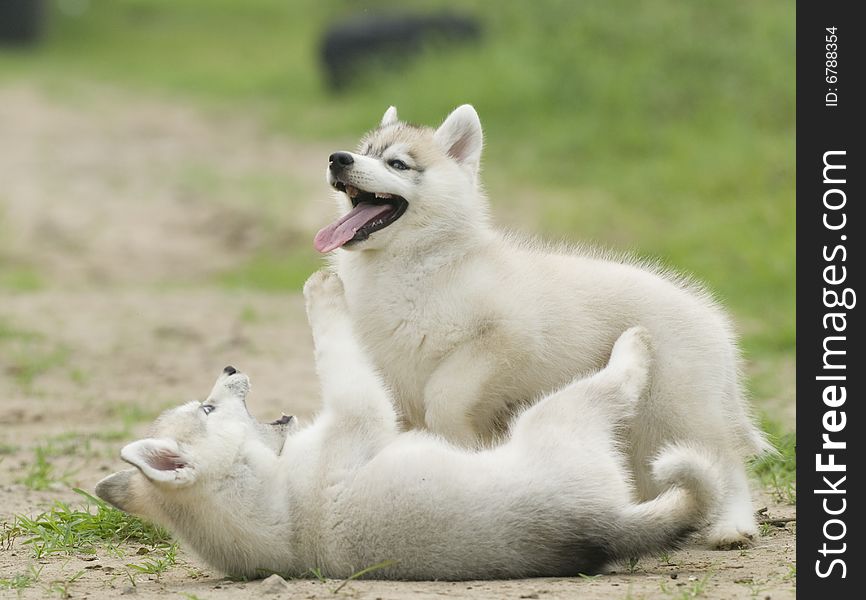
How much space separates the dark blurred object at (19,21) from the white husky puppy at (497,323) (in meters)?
21.2

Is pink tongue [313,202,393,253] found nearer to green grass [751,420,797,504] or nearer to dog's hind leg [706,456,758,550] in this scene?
dog's hind leg [706,456,758,550]

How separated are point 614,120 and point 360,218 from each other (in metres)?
10.5

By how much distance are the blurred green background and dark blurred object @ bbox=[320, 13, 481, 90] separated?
26cm

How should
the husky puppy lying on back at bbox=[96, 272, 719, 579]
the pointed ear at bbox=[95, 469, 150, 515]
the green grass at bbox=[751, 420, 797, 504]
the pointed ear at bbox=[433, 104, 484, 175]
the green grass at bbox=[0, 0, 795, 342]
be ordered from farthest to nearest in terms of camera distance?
the green grass at bbox=[0, 0, 795, 342] < the green grass at bbox=[751, 420, 797, 504] < the pointed ear at bbox=[433, 104, 484, 175] < the pointed ear at bbox=[95, 469, 150, 515] < the husky puppy lying on back at bbox=[96, 272, 719, 579]

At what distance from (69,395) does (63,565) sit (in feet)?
11.1

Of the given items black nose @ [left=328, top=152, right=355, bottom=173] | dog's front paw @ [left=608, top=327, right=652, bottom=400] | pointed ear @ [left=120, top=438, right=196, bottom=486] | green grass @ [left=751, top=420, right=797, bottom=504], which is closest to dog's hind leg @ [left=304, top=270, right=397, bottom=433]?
black nose @ [left=328, top=152, right=355, bottom=173]

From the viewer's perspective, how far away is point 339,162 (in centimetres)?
561

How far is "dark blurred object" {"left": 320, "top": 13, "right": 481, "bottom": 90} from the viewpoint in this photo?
19141 mm

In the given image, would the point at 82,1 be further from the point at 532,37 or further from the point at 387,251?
the point at 387,251

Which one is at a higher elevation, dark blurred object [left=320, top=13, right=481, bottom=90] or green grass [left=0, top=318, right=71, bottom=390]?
dark blurred object [left=320, top=13, right=481, bottom=90]

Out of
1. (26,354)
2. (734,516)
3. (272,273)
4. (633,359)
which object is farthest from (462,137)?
(272,273)

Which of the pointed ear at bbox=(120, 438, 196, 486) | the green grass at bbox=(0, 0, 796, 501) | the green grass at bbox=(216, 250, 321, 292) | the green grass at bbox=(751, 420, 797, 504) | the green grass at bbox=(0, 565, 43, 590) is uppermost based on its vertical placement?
the green grass at bbox=(0, 0, 796, 501)

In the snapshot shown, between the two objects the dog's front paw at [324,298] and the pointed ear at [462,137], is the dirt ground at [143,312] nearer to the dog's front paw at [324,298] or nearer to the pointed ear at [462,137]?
the dog's front paw at [324,298]

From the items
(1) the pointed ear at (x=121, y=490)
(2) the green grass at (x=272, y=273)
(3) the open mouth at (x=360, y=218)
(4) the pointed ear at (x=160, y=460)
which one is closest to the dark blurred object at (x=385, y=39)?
(2) the green grass at (x=272, y=273)
